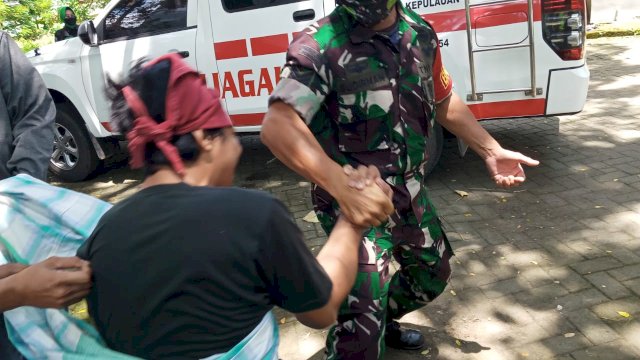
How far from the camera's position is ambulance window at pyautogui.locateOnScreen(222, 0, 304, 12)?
468cm

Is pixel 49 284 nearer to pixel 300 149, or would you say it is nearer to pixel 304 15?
pixel 300 149

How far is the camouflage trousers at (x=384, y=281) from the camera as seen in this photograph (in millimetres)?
2092

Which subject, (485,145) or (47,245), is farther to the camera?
(485,145)

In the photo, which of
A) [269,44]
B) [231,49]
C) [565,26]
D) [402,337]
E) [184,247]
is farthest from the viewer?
[231,49]

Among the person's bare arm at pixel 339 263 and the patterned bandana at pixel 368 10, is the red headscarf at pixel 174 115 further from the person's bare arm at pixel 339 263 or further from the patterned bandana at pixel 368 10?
the patterned bandana at pixel 368 10

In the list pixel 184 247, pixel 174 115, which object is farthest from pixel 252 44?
pixel 184 247

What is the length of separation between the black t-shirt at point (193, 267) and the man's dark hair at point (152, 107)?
0.07 m

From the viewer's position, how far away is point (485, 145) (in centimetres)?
239

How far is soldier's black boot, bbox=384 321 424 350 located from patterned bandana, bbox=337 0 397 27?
154 cm

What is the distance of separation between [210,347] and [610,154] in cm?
468

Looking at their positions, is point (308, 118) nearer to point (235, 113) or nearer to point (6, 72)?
point (6, 72)

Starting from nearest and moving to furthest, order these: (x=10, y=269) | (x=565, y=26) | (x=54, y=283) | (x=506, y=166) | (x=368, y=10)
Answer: (x=54, y=283) < (x=10, y=269) < (x=368, y=10) < (x=506, y=166) < (x=565, y=26)

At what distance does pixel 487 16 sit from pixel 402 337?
2.45m

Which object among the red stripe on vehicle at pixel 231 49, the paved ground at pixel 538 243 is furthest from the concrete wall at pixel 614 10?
the red stripe on vehicle at pixel 231 49
